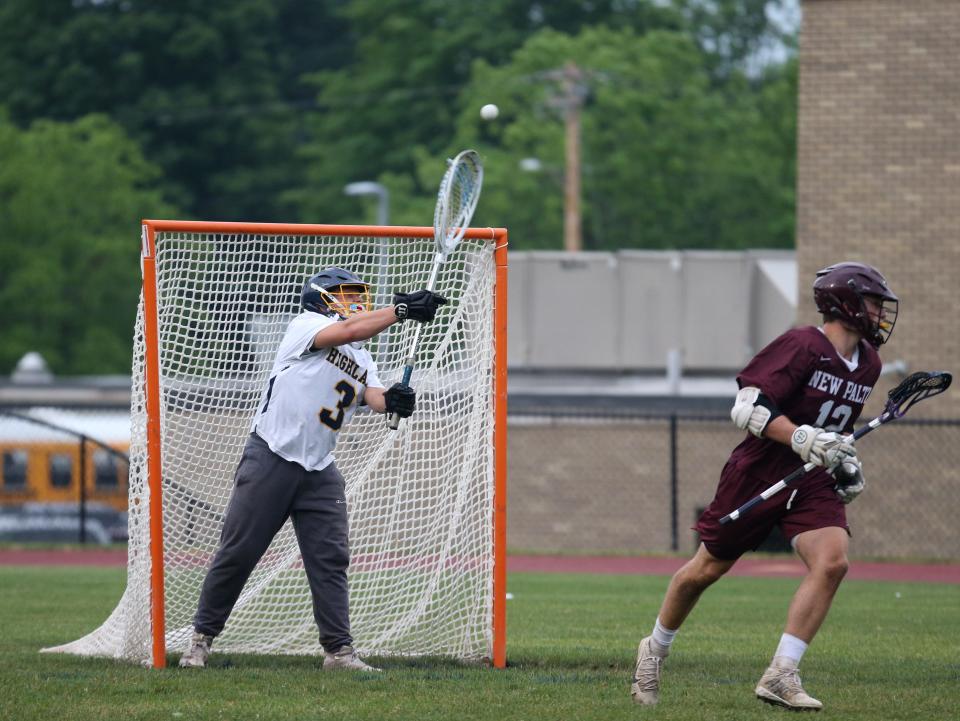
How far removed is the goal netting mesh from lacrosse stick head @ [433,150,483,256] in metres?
0.22

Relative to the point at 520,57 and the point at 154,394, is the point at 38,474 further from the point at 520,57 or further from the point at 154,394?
the point at 520,57

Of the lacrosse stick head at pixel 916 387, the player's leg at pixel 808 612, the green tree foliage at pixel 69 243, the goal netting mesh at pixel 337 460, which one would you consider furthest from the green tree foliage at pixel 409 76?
the player's leg at pixel 808 612

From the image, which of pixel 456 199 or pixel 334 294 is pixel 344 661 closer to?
pixel 334 294

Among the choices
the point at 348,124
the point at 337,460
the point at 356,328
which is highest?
the point at 348,124

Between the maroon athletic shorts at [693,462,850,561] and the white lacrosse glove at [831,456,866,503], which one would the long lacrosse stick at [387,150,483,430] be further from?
the white lacrosse glove at [831,456,866,503]

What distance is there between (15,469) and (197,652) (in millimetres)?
17602

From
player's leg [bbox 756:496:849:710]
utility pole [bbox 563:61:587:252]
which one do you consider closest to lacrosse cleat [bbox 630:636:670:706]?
player's leg [bbox 756:496:849:710]

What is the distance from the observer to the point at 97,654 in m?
8.12

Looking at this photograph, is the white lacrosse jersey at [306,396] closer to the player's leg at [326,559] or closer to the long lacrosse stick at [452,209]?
the player's leg at [326,559]

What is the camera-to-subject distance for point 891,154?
59.6 ft

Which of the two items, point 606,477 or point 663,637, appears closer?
point 663,637

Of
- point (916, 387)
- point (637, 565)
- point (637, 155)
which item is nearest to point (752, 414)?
point (916, 387)

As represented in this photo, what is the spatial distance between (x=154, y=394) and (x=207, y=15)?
47456 mm

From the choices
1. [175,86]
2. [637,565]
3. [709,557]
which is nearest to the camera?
[709,557]
